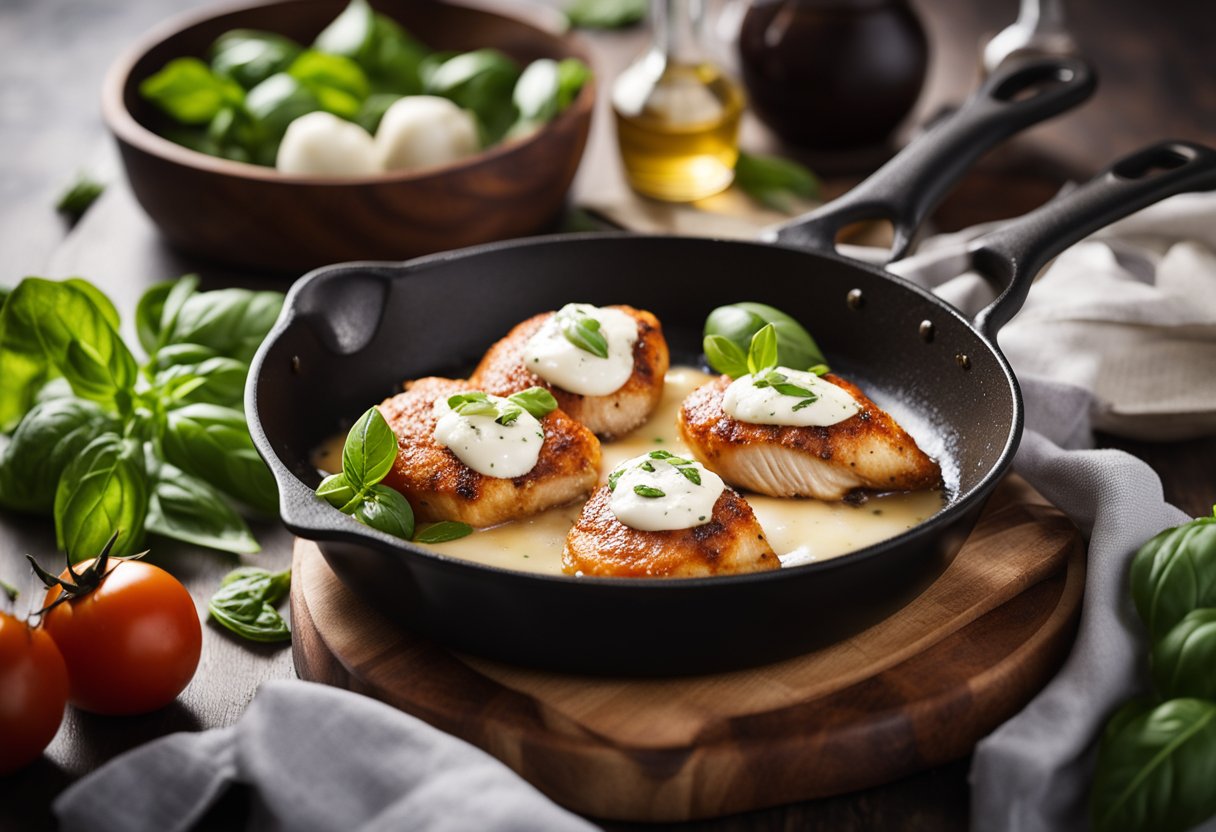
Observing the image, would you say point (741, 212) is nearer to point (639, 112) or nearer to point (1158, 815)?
point (639, 112)

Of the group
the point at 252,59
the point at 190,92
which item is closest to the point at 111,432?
the point at 190,92

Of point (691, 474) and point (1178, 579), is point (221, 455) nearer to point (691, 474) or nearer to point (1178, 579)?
point (691, 474)

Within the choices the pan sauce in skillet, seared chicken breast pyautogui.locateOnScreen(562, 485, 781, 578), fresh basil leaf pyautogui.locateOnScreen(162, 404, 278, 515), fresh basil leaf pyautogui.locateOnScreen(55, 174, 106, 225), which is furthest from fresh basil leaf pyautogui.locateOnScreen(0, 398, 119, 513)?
fresh basil leaf pyautogui.locateOnScreen(55, 174, 106, 225)

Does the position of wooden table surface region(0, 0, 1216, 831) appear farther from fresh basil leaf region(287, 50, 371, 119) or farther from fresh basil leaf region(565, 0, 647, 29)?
fresh basil leaf region(287, 50, 371, 119)

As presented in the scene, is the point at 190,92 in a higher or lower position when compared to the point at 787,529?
higher

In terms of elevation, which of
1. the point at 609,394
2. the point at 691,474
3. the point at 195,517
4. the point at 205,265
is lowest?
the point at 205,265

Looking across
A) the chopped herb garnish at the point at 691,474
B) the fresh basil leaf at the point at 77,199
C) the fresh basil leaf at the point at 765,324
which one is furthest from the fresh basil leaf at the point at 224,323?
the fresh basil leaf at the point at 77,199
